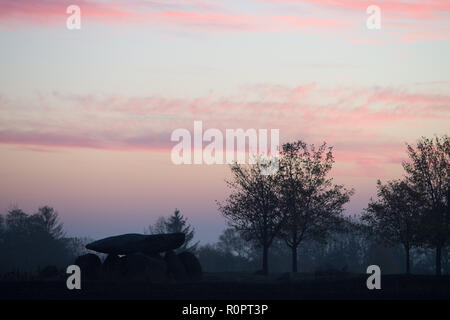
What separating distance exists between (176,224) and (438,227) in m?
50.2

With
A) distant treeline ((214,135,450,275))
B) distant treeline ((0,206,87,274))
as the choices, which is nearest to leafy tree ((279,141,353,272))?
distant treeline ((214,135,450,275))

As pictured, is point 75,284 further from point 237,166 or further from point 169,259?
point 237,166

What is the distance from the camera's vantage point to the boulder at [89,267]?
4661cm

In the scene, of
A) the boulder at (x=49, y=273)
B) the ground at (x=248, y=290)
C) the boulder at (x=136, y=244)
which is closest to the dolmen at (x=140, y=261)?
the boulder at (x=136, y=244)

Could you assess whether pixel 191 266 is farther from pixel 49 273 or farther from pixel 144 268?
pixel 49 273

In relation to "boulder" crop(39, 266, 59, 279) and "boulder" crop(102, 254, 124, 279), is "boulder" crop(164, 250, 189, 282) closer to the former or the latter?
"boulder" crop(102, 254, 124, 279)

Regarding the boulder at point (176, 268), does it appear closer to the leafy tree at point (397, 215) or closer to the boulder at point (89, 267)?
the boulder at point (89, 267)

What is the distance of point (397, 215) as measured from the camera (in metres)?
59.7

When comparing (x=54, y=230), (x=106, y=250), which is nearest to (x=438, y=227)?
(x=106, y=250)

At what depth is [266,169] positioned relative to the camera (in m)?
61.4

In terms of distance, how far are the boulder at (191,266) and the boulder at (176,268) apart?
0.54 m

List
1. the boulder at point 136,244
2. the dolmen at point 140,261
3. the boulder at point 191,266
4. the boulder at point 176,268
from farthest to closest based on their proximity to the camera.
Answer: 1. the boulder at point 136,244
2. the boulder at point 191,266
3. the boulder at point 176,268
4. the dolmen at point 140,261

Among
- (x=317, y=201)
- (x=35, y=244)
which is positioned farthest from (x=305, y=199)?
(x=35, y=244)
